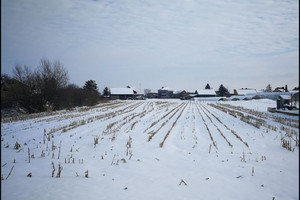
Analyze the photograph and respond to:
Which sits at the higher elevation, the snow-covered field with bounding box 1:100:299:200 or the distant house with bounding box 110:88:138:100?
the distant house with bounding box 110:88:138:100

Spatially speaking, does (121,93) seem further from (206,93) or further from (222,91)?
(222,91)

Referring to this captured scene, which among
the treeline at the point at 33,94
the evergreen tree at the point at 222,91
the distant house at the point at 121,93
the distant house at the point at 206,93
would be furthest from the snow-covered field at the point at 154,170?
the evergreen tree at the point at 222,91

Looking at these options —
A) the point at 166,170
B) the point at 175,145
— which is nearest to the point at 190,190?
the point at 166,170

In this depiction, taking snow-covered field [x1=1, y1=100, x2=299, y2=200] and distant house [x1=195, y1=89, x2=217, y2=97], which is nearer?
snow-covered field [x1=1, y1=100, x2=299, y2=200]

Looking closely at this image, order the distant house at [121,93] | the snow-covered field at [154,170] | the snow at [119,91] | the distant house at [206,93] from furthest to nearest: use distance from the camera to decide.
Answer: the distant house at [206,93] → the snow at [119,91] → the distant house at [121,93] → the snow-covered field at [154,170]

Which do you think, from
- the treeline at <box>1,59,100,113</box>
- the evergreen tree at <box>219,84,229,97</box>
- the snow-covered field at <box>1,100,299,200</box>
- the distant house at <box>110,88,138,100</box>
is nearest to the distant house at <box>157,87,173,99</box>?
the distant house at <box>110,88,138,100</box>

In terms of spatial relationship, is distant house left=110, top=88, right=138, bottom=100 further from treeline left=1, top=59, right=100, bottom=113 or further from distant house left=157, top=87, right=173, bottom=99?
treeline left=1, top=59, right=100, bottom=113

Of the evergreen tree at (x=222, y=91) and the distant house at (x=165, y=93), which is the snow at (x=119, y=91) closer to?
the distant house at (x=165, y=93)

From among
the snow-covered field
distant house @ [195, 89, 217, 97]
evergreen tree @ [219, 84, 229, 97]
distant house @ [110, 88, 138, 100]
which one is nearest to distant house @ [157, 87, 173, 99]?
distant house @ [195, 89, 217, 97]

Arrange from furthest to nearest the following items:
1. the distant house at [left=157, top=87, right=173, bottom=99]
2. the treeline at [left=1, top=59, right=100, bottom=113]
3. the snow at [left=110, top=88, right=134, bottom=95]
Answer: the distant house at [left=157, top=87, right=173, bottom=99] < the snow at [left=110, top=88, right=134, bottom=95] < the treeline at [left=1, top=59, right=100, bottom=113]

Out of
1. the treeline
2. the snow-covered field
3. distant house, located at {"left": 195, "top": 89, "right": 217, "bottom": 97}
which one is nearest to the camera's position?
the snow-covered field

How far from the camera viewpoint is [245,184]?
11.2ft

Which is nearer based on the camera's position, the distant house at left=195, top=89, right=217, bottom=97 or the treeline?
the treeline

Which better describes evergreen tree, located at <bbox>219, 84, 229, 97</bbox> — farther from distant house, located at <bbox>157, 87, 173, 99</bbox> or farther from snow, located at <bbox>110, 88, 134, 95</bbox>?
snow, located at <bbox>110, 88, 134, 95</bbox>
